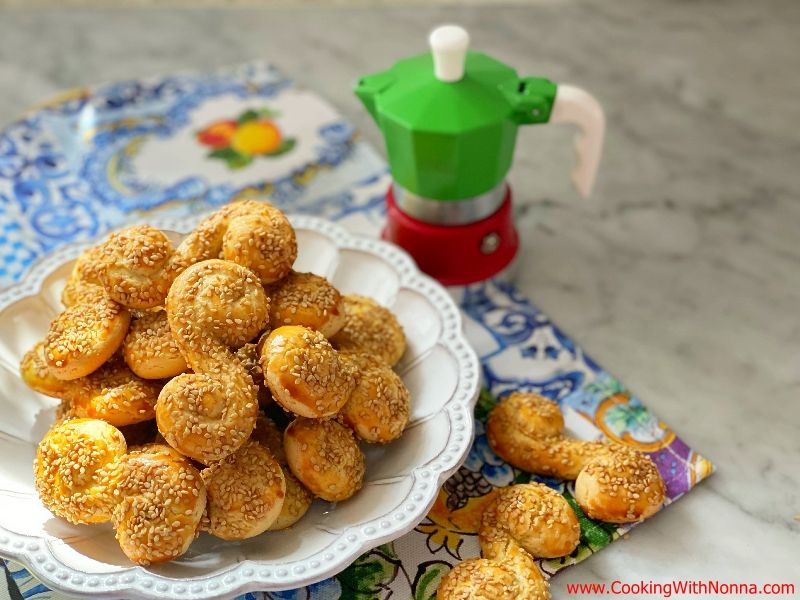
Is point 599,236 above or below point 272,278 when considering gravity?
below

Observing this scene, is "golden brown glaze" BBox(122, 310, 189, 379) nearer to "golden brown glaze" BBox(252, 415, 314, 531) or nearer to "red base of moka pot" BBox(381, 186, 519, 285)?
"golden brown glaze" BBox(252, 415, 314, 531)

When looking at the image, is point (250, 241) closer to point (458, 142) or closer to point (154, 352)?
point (154, 352)

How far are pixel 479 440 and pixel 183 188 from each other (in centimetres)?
66

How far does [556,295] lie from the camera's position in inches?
47.7

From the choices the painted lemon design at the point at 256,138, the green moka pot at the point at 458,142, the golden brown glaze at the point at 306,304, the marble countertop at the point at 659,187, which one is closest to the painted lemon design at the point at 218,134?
the painted lemon design at the point at 256,138

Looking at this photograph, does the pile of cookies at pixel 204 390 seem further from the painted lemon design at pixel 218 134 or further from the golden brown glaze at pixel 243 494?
the painted lemon design at pixel 218 134

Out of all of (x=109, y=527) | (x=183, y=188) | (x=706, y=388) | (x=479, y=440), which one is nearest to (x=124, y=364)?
(x=109, y=527)

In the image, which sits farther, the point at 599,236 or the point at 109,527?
the point at 599,236

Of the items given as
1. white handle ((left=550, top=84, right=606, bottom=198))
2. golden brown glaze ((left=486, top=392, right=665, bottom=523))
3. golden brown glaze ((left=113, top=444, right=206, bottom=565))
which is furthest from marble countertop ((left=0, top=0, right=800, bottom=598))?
golden brown glaze ((left=113, top=444, right=206, bottom=565))

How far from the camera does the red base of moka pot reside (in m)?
1.14

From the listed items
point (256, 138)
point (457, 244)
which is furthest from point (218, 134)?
point (457, 244)

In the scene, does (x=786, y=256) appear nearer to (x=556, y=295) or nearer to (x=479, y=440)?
(x=556, y=295)

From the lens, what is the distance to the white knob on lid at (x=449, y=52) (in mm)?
1039

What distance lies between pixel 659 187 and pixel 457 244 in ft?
1.42
